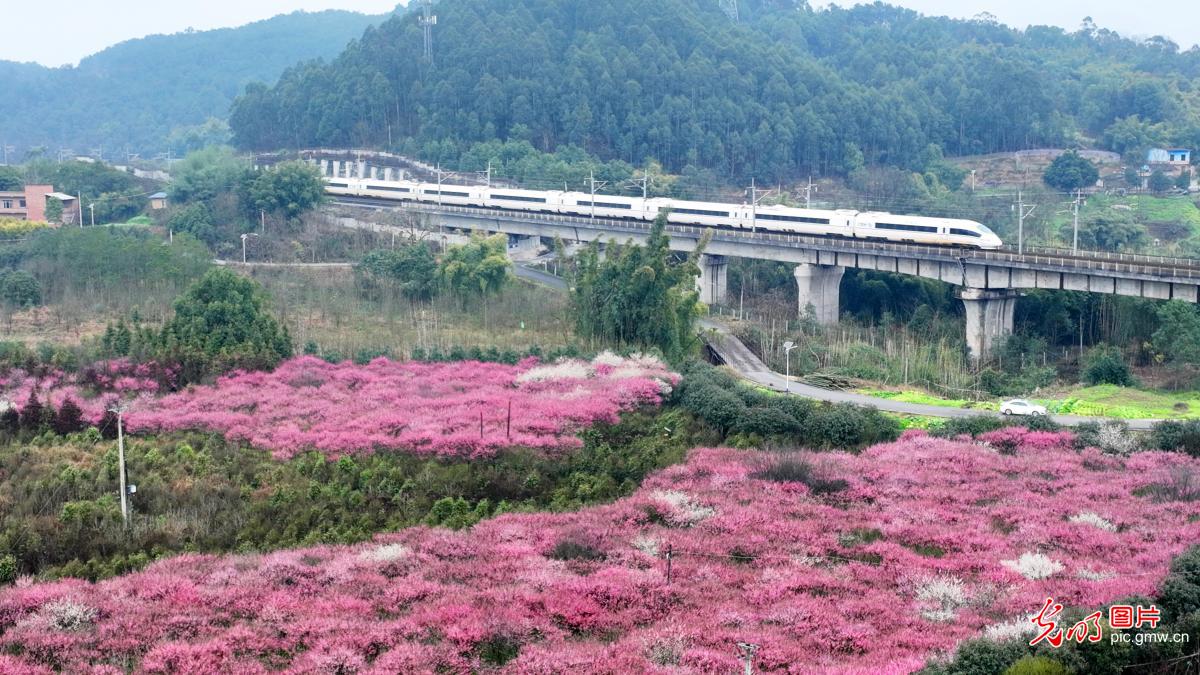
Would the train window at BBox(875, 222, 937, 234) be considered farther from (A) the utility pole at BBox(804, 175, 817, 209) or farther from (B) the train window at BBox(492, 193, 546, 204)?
(B) the train window at BBox(492, 193, 546, 204)

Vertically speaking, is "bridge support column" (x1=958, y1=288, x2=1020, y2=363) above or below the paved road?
above

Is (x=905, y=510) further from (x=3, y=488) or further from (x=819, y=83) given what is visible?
(x=819, y=83)

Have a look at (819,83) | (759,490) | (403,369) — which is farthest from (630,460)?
(819,83)

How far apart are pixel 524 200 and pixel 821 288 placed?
74.3 ft

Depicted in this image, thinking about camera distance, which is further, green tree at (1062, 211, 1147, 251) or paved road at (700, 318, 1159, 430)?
green tree at (1062, 211, 1147, 251)

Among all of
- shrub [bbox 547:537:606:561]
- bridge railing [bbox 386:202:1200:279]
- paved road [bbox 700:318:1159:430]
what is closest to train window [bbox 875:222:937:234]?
bridge railing [bbox 386:202:1200:279]

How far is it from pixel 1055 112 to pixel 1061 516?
330ft

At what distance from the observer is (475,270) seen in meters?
56.4

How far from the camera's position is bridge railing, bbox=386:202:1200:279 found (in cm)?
4831

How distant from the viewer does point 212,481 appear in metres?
28.0

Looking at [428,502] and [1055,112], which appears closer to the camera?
[428,502]

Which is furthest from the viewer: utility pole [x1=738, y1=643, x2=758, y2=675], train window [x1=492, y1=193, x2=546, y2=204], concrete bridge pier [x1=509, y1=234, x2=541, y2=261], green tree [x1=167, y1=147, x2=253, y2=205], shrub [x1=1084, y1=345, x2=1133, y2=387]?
green tree [x1=167, y1=147, x2=253, y2=205]

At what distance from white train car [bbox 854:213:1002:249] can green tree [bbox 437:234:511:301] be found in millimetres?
17033

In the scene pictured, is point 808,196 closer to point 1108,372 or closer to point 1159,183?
point 1108,372
